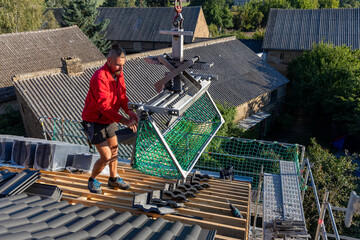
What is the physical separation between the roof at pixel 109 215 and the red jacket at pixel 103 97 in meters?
1.19

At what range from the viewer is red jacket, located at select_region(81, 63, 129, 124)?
4.04 meters

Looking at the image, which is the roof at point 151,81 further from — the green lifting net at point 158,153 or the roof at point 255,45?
the green lifting net at point 158,153

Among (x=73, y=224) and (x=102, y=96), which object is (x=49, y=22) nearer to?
(x=102, y=96)

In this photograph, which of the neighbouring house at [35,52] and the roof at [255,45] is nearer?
the neighbouring house at [35,52]

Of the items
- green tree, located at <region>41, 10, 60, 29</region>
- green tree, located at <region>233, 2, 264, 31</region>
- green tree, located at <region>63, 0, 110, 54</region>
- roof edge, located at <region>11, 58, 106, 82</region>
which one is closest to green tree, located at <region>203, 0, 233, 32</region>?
green tree, located at <region>233, 2, 264, 31</region>

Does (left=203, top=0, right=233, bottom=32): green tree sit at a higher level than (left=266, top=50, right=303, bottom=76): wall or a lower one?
higher

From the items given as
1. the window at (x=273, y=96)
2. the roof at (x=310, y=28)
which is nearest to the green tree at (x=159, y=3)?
the roof at (x=310, y=28)

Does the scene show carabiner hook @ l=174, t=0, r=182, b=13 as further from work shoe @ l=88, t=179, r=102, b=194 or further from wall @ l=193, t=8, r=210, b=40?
wall @ l=193, t=8, r=210, b=40

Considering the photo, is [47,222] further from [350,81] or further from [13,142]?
[350,81]

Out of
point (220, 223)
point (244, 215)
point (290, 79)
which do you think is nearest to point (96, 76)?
point (220, 223)

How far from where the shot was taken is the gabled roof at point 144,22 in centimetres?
3066

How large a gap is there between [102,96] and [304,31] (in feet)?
89.9

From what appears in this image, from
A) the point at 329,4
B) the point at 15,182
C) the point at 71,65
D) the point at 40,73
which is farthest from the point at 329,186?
the point at 329,4

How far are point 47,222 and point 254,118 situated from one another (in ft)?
55.7
